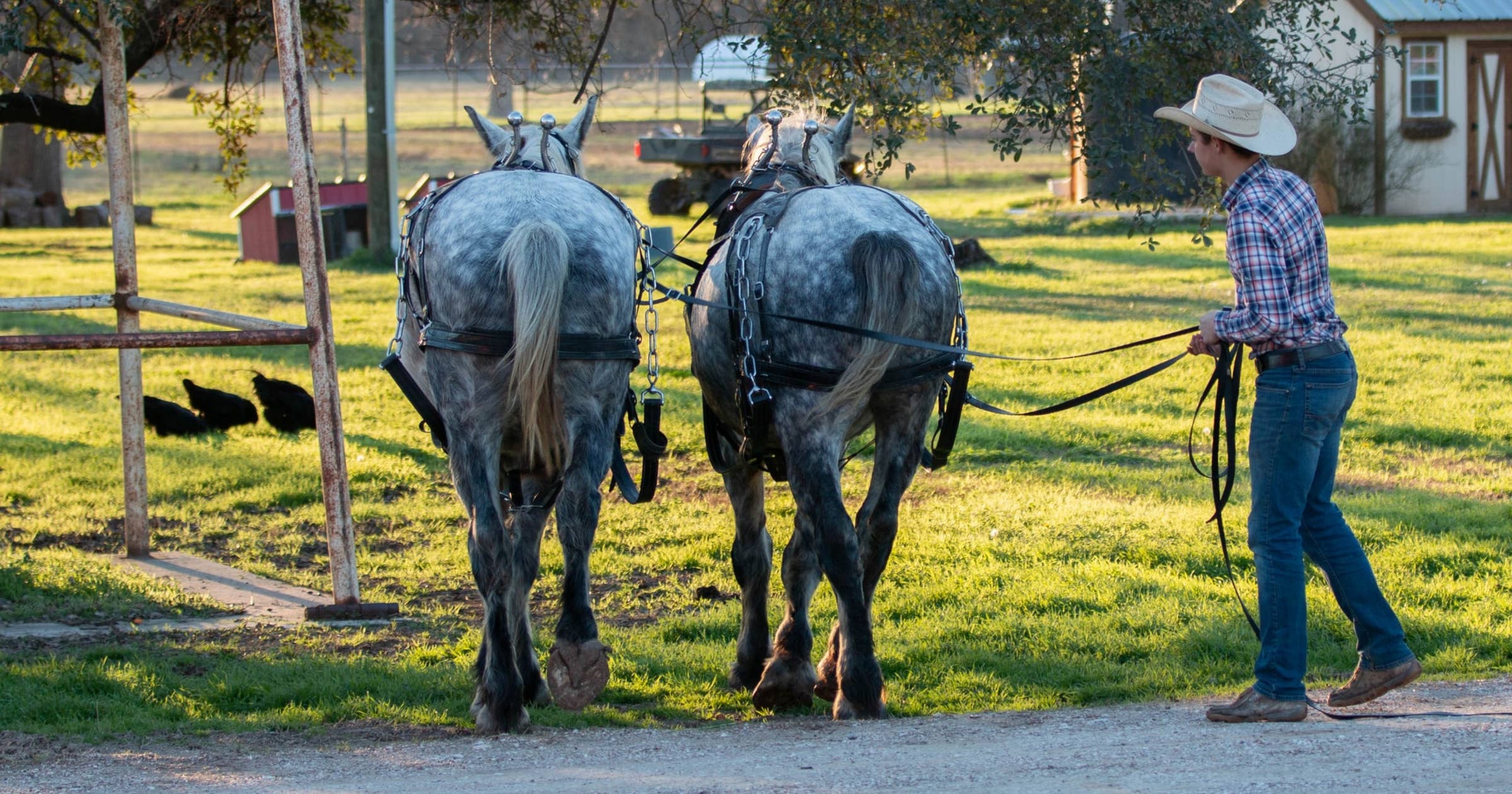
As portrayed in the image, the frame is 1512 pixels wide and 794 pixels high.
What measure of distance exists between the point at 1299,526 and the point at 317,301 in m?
4.25

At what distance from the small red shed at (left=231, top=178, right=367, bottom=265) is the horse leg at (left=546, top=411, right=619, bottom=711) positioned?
17952mm

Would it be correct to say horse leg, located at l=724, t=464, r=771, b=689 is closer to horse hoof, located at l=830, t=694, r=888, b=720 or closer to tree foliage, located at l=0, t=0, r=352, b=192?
horse hoof, located at l=830, t=694, r=888, b=720

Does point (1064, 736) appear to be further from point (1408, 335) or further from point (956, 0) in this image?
point (1408, 335)

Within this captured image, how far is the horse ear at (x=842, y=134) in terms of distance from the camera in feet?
19.5

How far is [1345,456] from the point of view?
907 centimetres

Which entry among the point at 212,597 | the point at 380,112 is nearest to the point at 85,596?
the point at 212,597

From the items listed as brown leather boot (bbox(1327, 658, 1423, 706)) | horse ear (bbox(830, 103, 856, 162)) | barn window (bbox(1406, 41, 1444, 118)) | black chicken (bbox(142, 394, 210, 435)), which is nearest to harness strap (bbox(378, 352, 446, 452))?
horse ear (bbox(830, 103, 856, 162))

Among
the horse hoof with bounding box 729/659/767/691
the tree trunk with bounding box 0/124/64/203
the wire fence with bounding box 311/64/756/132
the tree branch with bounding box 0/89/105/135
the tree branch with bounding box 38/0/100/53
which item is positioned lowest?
the horse hoof with bounding box 729/659/767/691

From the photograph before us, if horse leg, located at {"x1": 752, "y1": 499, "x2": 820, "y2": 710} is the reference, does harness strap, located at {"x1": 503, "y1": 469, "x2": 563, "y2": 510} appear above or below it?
above

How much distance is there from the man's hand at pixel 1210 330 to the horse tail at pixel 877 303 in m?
0.94

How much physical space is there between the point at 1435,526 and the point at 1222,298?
8.55 meters

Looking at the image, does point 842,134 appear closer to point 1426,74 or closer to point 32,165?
point 1426,74

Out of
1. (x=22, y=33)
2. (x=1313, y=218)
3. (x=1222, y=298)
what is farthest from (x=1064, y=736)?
(x=1222, y=298)

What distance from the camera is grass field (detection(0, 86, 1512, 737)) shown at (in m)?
5.43
